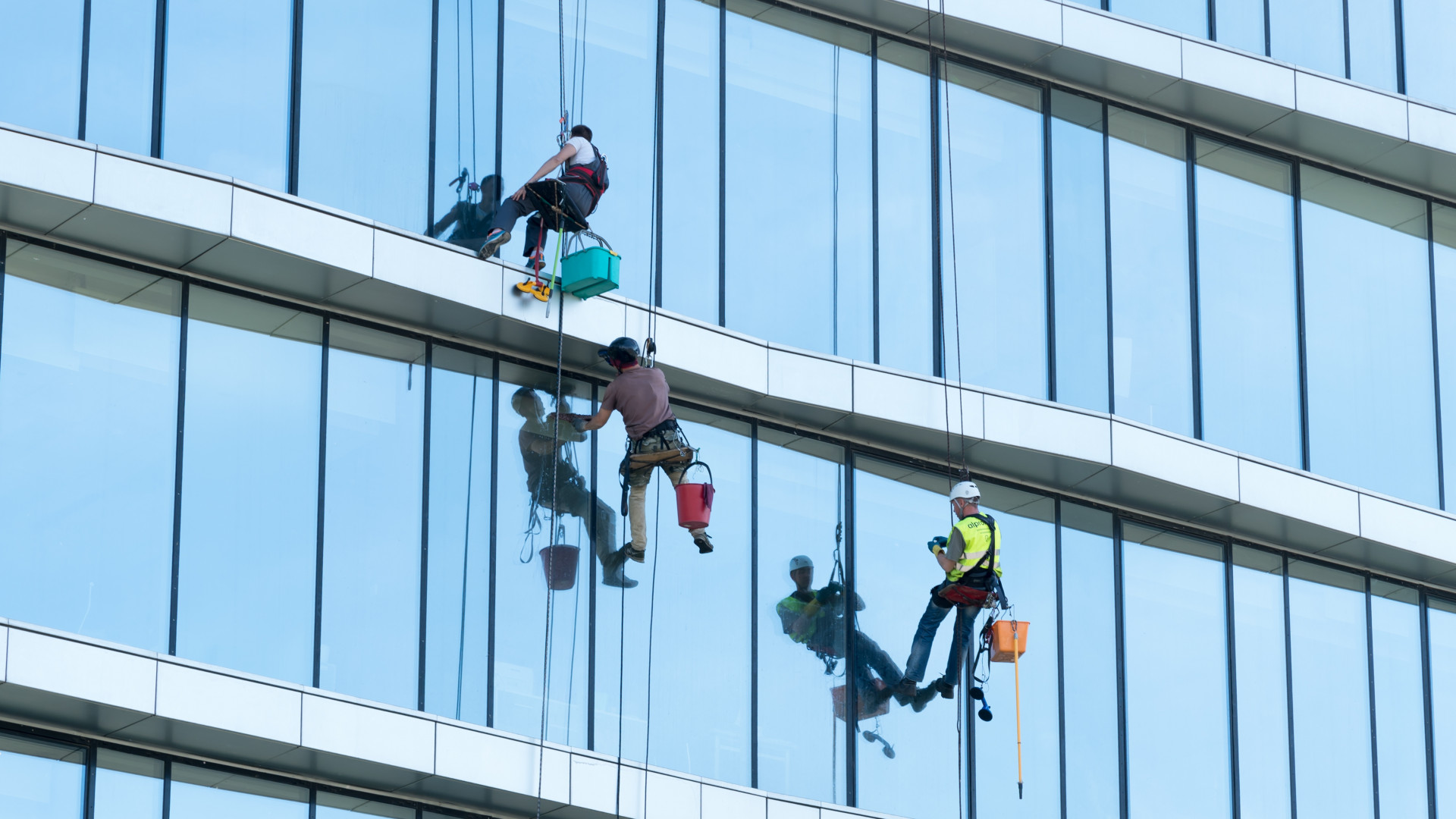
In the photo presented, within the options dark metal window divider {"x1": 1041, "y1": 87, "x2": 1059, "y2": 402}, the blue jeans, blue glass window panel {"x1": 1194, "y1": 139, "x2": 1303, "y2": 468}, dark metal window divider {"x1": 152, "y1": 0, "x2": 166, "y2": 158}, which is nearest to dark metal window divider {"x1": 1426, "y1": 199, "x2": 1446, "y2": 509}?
blue glass window panel {"x1": 1194, "y1": 139, "x2": 1303, "y2": 468}

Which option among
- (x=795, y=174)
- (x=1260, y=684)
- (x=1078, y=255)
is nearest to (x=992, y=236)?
(x=1078, y=255)

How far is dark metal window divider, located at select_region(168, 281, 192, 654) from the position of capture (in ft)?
66.5

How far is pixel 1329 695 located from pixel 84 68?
14105 mm

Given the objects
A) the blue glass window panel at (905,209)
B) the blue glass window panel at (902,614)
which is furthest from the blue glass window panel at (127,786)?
the blue glass window panel at (905,209)

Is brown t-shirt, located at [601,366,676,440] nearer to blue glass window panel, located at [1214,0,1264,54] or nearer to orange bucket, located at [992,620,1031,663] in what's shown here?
orange bucket, located at [992,620,1031,663]

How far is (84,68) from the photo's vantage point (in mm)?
20781

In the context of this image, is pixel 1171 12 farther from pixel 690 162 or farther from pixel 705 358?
pixel 705 358

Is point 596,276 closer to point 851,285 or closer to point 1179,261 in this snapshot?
point 851,285

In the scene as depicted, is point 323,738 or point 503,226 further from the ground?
point 503,226

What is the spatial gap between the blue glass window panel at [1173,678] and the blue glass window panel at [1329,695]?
992 millimetres

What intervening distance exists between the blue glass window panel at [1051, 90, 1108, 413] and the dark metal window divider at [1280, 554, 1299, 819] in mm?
2922

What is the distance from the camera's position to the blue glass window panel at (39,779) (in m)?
19.5

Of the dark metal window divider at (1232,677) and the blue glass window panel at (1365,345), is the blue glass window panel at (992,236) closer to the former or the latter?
the dark metal window divider at (1232,677)

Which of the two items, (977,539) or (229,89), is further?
(977,539)
